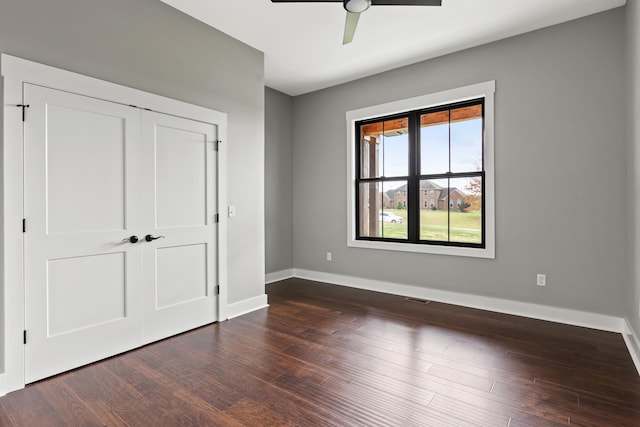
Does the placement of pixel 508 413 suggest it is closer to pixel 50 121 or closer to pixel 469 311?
pixel 469 311

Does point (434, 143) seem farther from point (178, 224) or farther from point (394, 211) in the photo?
point (178, 224)

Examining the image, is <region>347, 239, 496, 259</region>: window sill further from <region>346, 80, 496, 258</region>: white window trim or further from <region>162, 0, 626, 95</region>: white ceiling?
<region>162, 0, 626, 95</region>: white ceiling

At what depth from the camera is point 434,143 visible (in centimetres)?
434

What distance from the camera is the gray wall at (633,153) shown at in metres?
2.54

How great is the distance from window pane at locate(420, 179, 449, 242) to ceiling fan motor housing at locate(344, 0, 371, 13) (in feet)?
8.21

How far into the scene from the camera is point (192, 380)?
2.32 meters

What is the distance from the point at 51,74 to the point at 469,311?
4386 millimetres

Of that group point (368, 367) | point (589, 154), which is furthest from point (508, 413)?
point (589, 154)

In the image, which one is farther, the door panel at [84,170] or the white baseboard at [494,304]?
the white baseboard at [494,304]

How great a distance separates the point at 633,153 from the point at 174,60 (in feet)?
13.3

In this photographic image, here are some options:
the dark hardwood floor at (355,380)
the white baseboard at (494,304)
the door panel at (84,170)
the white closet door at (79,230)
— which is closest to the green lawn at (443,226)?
the white baseboard at (494,304)

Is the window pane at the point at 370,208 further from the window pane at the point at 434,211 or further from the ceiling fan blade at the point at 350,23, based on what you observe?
the ceiling fan blade at the point at 350,23

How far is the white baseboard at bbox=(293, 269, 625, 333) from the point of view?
325 cm

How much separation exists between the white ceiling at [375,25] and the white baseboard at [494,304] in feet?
9.53
